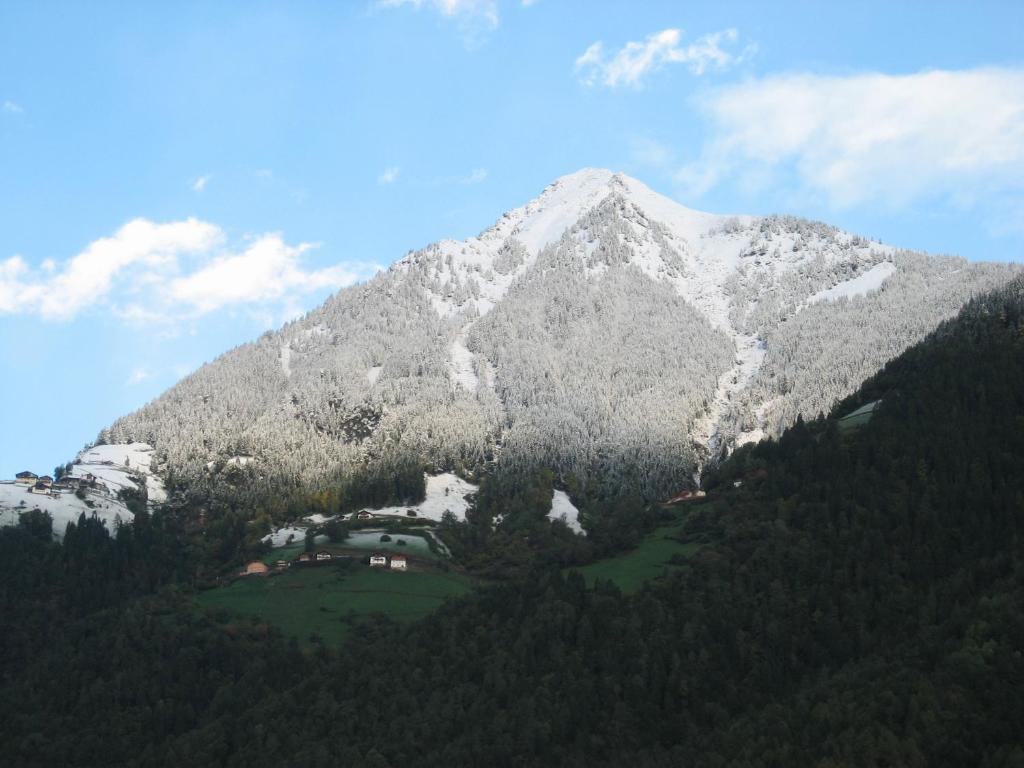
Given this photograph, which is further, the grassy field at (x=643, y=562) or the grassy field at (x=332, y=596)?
the grassy field at (x=332, y=596)

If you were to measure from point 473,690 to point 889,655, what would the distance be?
1739 inches

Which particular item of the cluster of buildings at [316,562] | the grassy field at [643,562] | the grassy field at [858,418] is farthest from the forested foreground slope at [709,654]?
the cluster of buildings at [316,562]

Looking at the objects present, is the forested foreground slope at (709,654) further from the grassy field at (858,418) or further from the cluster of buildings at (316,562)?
the cluster of buildings at (316,562)

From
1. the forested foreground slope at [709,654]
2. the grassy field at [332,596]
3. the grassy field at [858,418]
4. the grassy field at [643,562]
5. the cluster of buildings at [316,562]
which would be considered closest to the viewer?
the forested foreground slope at [709,654]

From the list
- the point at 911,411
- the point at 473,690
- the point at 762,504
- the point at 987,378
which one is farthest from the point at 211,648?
the point at 987,378

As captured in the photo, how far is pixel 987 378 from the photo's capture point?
157750 millimetres

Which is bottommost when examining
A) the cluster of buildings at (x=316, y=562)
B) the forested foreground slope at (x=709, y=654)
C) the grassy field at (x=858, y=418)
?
the forested foreground slope at (x=709, y=654)

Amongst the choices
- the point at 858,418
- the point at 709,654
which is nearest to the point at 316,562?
the point at 709,654

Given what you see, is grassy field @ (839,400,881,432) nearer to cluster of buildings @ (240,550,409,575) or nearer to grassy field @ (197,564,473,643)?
grassy field @ (197,564,473,643)

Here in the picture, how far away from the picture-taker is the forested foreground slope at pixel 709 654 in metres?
92.4

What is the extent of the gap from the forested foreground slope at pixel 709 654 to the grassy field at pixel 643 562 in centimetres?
349

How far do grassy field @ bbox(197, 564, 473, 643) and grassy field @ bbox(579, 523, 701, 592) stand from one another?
2380 centimetres

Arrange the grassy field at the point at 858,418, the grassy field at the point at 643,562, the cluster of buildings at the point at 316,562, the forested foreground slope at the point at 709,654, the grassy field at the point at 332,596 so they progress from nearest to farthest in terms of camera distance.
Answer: the forested foreground slope at the point at 709,654 → the grassy field at the point at 643,562 → the grassy field at the point at 332,596 → the grassy field at the point at 858,418 → the cluster of buildings at the point at 316,562

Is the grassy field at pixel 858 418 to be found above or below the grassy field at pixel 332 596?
above
